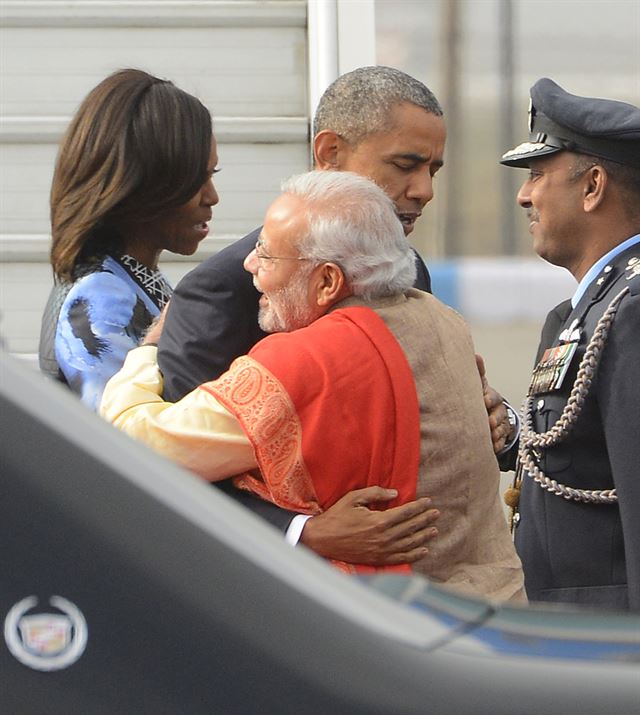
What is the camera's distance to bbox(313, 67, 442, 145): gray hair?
9.16 feet

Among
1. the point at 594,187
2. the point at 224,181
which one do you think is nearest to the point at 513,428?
the point at 594,187

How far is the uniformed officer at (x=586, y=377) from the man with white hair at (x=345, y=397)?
48 centimetres

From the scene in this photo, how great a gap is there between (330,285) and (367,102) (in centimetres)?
79

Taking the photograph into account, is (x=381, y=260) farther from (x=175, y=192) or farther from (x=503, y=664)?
(x=503, y=664)

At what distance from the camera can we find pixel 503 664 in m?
1.09

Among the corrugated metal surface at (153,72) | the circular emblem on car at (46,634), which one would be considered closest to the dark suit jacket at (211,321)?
the circular emblem on car at (46,634)

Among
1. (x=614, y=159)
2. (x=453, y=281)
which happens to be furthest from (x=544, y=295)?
(x=614, y=159)

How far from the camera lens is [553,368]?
2.80m

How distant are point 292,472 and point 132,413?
0.27m

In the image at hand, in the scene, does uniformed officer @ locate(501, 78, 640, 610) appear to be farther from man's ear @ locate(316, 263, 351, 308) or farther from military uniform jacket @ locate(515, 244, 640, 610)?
man's ear @ locate(316, 263, 351, 308)

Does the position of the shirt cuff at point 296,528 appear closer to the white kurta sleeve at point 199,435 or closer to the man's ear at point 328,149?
the white kurta sleeve at point 199,435

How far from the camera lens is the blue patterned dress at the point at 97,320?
103 inches

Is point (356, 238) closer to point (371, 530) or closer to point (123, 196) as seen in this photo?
point (371, 530)

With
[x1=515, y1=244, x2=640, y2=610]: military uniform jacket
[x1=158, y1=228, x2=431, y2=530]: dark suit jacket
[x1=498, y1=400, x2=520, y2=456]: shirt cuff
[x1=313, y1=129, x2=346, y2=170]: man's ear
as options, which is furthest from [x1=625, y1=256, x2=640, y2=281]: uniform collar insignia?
[x1=158, y1=228, x2=431, y2=530]: dark suit jacket
